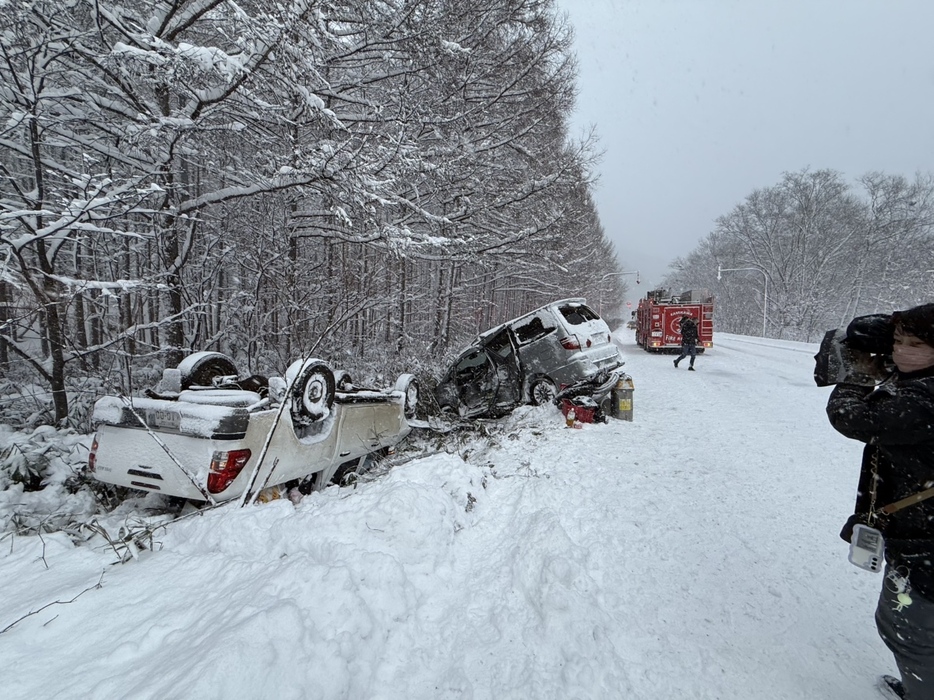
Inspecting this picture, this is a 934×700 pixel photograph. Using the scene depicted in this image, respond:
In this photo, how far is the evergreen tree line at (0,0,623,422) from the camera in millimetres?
4289

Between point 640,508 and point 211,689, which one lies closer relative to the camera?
point 211,689

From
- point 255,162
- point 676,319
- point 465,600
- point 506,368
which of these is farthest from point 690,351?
point 255,162

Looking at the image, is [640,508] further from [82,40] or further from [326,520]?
[82,40]

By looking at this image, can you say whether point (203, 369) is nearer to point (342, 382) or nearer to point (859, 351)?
point (342, 382)

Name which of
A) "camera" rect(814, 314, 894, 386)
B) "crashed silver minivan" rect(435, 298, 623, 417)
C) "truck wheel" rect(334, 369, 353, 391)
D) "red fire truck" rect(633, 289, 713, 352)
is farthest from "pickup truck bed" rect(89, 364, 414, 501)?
"red fire truck" rect(633, 289, 713, 352)

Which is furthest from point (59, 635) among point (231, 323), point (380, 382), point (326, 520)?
point (231, 323)

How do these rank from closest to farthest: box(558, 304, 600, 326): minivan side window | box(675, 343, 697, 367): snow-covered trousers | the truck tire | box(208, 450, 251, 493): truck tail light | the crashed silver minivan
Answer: box(208, 450, 251, 493): truck tail light < the truck tire < the crashed silver minivan < box(558, 304, 600, 326): minivan side window < box(675, 343, 697, 367): snow-covered trousers

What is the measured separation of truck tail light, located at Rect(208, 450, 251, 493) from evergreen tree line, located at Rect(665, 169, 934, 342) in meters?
37.5

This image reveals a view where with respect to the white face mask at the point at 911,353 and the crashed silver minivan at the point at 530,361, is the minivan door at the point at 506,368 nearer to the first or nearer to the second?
the crashed silver minivan at the point at 530,361

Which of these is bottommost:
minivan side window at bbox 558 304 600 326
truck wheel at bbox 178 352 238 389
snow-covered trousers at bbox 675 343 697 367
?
snow-covered trousers at bbox 675 343 697 367

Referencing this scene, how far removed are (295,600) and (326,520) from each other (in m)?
0.79

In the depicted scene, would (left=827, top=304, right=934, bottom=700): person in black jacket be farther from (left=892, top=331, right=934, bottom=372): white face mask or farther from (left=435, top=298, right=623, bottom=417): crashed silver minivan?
(left=435, top=298, right=623, bottom=417): crashed silver minivan

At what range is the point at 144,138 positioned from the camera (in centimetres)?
506

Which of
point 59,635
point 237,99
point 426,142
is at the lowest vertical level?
point 59,635
